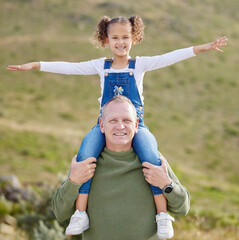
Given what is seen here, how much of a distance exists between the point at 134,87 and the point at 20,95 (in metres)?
23.2

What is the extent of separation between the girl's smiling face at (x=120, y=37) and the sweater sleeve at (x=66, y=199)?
1549mm

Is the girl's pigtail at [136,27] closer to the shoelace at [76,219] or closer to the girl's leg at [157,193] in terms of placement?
the girl's leg at [157,193]

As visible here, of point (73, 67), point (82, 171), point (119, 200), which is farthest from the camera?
point (73, 67)

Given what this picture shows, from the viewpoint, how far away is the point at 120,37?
14.4ft

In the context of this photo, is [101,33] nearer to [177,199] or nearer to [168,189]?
[168,189]

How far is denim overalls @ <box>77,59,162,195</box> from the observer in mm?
3928

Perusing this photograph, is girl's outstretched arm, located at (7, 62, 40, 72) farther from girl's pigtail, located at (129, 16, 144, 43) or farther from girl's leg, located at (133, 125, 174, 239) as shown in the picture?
girl's leg, located at (133, 125, 174, 239)

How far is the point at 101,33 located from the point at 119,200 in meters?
2.01

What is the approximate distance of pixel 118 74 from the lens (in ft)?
14.4

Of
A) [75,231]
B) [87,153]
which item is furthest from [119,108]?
[75,231]

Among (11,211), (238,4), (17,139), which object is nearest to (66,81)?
(17,139)

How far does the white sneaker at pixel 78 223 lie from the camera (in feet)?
12.7

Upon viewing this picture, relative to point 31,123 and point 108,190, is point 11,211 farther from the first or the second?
point 31,123

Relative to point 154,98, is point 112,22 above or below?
below
